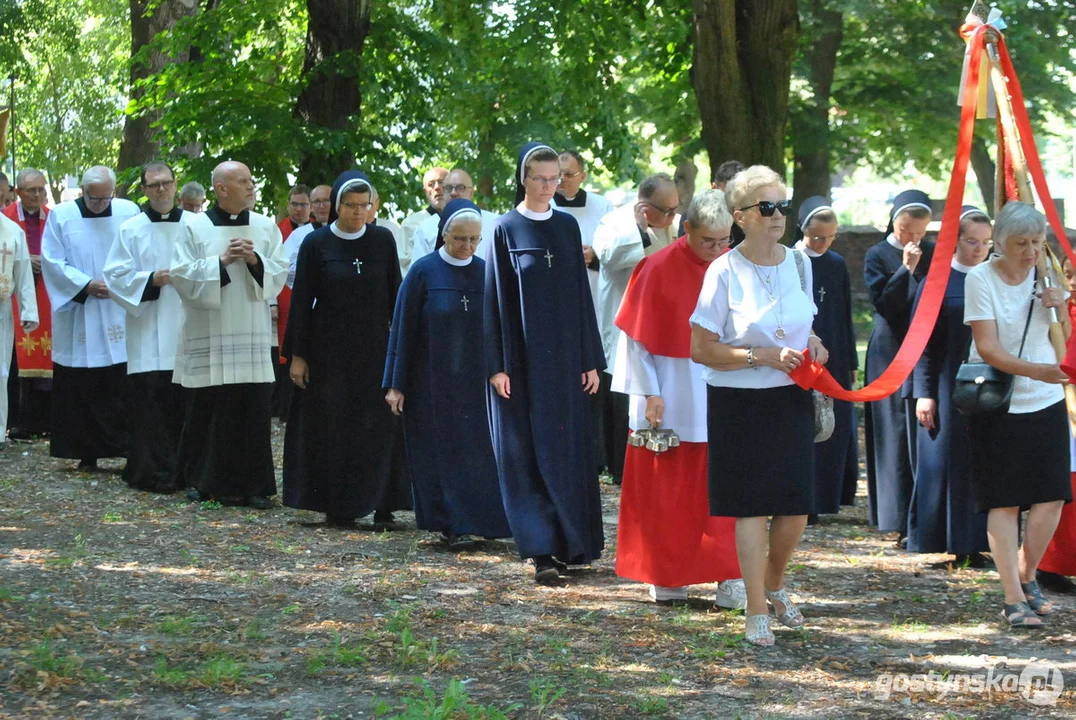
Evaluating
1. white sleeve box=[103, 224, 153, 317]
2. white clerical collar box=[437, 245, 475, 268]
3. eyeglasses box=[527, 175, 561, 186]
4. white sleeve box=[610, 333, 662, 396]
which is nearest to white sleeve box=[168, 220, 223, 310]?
white sleeve box=[103, 224, 153, 317]

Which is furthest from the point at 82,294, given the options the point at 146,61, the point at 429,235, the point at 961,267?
the point at 961,267

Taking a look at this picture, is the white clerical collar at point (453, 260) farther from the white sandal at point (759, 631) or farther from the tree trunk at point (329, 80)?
the tree trunk at point (329, 80)

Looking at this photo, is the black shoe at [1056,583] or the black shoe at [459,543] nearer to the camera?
the black shoe at [1056,583]

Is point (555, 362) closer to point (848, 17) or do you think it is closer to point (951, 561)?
point (951, 561)

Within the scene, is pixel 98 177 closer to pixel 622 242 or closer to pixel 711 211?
pixel 622 242

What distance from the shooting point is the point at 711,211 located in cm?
739

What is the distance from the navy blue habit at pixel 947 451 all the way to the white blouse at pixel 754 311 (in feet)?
7.29

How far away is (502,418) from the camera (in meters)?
8.32

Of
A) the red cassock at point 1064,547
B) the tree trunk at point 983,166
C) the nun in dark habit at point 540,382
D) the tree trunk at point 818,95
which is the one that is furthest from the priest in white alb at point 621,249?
the tree trunk at point 983,166

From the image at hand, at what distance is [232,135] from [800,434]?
1051cm

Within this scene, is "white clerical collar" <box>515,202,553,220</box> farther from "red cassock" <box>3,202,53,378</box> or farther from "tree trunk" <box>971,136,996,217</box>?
"tree trunk" <box>971,136,996,217</box>

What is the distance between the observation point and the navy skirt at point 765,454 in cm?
659

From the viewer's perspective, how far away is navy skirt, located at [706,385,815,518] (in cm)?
659

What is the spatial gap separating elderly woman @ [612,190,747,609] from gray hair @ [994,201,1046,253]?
48.1 inches
